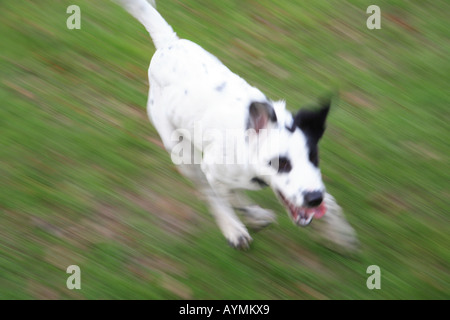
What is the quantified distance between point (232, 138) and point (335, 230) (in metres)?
1.07

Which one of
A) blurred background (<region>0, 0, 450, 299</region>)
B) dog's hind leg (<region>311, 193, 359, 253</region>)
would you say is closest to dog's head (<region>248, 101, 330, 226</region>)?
dog's hind leg (<region>311, 193, 359, 253</region>)

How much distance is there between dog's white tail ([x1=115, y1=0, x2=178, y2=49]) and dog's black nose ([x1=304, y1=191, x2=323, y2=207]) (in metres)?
1.65

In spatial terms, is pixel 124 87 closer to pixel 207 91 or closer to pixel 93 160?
pixel 93 160

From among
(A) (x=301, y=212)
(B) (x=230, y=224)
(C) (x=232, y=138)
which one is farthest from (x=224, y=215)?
(A) (x=301, y=212)

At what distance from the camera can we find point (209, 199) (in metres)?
4.82

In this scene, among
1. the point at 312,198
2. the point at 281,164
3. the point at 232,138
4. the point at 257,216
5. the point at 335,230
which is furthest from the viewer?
the point at 257,216

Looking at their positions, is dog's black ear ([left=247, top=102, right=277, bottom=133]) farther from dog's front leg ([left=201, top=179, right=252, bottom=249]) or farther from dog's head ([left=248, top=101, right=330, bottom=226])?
dog's front leg ([left=201, top=179, right=252, bottom=249])

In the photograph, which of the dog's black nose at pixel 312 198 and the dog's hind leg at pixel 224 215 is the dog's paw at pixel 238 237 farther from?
the dog's black nose at pixel 312 198

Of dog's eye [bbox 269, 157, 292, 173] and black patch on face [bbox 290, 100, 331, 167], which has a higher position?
black patch on face [bbox 290, 100, 331, 167]

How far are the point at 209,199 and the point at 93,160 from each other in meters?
1.16

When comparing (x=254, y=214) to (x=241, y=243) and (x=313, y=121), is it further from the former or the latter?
(x=313, y=121)

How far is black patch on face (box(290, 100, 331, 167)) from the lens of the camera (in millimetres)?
3877

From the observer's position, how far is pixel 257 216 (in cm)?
480

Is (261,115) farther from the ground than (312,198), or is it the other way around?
(261,115)
